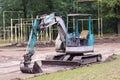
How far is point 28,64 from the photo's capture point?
59.3 feet

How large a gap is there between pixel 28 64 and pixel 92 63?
204 inches

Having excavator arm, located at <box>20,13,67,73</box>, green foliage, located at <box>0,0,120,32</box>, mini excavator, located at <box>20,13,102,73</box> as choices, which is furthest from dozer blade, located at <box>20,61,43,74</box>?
green foliage, located at <box>0,0,120,32</box>

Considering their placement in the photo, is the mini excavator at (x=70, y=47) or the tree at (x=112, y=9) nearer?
the mini excavator at (x=70, y=47)

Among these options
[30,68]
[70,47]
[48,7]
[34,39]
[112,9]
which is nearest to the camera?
[30,68]

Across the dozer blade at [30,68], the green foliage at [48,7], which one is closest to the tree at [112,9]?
the green foliage at [48,7]

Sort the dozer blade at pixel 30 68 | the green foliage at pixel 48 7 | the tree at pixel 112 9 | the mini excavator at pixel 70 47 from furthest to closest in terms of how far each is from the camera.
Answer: the green foliage at pixel 48 7 → the tree at pixel 112 9 → the mini excavator at pixel 70 47 → the dozer blade at pixel 30 68

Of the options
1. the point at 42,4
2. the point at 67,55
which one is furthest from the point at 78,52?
the point at 42,4

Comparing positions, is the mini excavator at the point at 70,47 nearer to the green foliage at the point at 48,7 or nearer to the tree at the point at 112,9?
the tree at the point at 112,9

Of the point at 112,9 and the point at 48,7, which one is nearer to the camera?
the point at 112,9

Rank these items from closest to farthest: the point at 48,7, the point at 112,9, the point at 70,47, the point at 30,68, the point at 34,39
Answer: the point at 30,68, the point at 34,39, the point at 70,47, the point at 112,9, the point at 48,7

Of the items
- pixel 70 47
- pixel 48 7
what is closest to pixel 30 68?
pixel 70 47

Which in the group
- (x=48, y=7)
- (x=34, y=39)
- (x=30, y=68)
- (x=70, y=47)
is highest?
(x=48, y=7)

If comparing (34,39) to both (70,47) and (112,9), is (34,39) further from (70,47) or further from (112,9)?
(112,9)

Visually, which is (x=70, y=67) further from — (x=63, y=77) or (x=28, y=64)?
(x=63, y=77)
